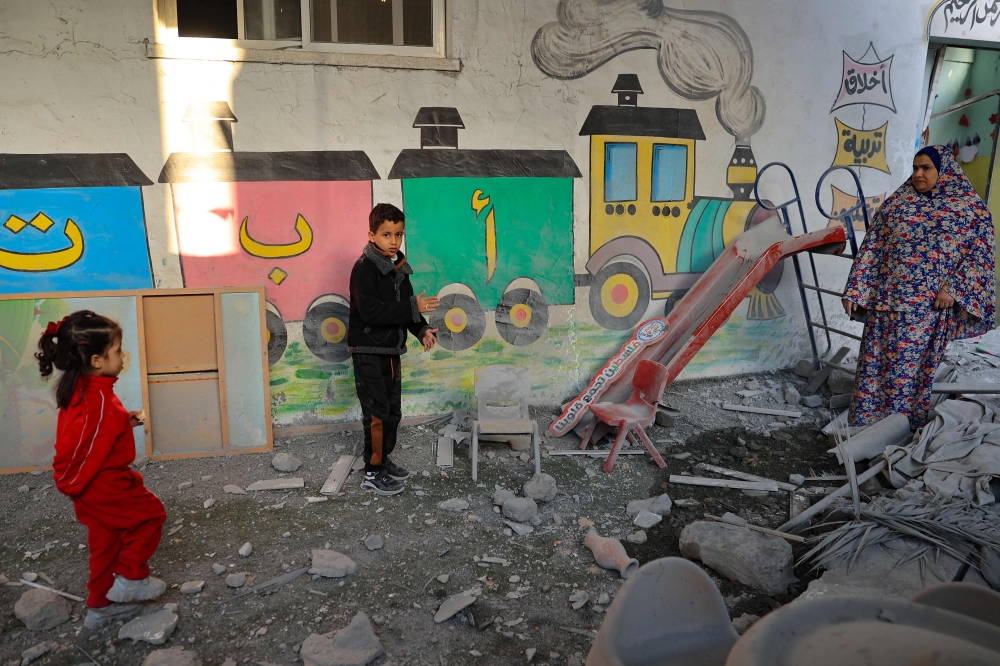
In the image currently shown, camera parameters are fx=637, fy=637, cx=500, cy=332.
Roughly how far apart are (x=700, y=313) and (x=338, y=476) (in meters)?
2.89

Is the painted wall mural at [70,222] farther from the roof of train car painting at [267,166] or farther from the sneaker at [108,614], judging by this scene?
the sneaker at [108,614]

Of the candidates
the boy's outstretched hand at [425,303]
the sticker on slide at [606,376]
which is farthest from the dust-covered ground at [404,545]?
the boy's outstretched hand at [425,303]

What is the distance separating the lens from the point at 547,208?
4.80 meters

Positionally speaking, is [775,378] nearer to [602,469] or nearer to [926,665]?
[602,469]

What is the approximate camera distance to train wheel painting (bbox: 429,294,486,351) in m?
4.71

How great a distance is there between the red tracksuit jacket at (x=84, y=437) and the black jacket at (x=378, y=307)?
140 cm

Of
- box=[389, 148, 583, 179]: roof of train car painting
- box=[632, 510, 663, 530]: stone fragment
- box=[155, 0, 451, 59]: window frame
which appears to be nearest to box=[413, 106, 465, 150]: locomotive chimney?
box=[389, 148, 583, 179]: roof of train car painting

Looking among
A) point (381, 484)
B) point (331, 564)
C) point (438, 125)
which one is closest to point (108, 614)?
point (331, 564)

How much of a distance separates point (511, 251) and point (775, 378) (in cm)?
273

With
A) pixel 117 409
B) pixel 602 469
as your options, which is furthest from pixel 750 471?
pixel 117 409

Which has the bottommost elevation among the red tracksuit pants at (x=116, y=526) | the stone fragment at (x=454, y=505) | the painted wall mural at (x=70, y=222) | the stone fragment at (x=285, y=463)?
the stone fragment at (x=454, y=505)

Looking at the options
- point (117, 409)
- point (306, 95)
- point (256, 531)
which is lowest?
point (256, 531)

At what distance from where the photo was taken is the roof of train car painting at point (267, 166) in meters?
4.11

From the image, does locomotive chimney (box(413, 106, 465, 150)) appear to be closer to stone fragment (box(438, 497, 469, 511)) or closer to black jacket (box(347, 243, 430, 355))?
black jacket (box(347, 243, 430, 355))
